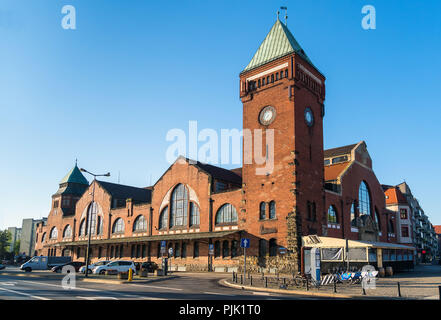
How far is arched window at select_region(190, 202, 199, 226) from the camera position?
154 ft

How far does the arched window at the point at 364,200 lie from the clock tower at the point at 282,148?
1186 centimetres

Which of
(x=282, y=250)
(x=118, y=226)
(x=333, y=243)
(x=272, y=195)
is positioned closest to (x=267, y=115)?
(x=272, y=195)

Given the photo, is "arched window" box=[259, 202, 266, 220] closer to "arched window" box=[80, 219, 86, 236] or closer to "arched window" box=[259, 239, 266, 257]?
"arched window" box=[259, 239, 266, 257]

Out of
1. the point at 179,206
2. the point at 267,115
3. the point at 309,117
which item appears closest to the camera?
the point at 267,115

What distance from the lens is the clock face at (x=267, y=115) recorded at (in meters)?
40.2

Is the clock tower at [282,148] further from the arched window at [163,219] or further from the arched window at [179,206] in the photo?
the arched window at [163,219]

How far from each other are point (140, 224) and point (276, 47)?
102ft

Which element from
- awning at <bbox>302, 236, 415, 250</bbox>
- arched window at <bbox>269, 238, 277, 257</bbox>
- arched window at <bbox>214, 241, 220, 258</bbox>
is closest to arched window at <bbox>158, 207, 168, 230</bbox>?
arched window at <bbox>214, 241, 220, 258</bbox>

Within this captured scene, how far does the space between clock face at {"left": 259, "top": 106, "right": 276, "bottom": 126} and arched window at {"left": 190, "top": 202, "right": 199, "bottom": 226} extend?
13.9 meters

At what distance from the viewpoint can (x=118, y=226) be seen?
59.5m

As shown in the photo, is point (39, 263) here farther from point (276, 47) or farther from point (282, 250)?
point (276, 47)

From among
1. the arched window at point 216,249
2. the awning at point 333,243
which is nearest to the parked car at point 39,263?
the arched window at point 216,249
